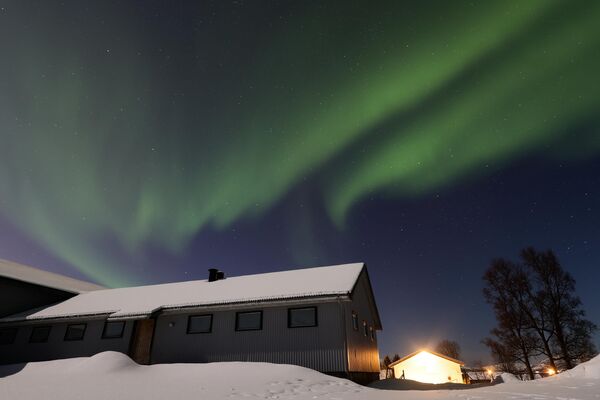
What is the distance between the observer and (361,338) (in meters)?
19.3

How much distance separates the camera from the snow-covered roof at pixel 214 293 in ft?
56.7

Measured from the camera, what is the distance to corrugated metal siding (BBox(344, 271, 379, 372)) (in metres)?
16.4

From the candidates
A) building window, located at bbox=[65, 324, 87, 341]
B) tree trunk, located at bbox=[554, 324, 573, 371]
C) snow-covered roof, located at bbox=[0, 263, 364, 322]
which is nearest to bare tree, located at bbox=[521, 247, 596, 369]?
tree trunk, located at bbox=[554, 324, 573, 371]

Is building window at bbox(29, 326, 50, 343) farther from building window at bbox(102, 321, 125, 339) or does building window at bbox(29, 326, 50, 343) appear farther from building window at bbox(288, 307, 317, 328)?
building window at bbox(288, 307, 317, 328)

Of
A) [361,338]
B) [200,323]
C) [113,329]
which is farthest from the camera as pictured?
[113,329]

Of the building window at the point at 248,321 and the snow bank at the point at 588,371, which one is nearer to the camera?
the snow bank at the point at 588,371

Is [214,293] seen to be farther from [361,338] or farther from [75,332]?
[75,332]

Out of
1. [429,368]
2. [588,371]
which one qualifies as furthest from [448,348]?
[588,371]

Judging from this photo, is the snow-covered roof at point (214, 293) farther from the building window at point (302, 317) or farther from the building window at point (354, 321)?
the building window at point (354, 321)

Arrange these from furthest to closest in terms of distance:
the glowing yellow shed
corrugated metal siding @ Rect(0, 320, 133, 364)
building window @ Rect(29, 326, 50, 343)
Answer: the glowing yellow shed → building window @ Rect(29, 326, 50, 343) → corrugated metal siding @ Rect(0, 320, 133, 364)

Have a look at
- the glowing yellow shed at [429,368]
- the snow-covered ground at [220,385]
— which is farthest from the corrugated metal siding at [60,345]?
the glowing yellow shed at [429,368]

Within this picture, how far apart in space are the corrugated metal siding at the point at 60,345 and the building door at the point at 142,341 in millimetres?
337

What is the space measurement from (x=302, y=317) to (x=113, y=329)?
11.8 meters

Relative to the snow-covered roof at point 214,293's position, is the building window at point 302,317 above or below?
below
